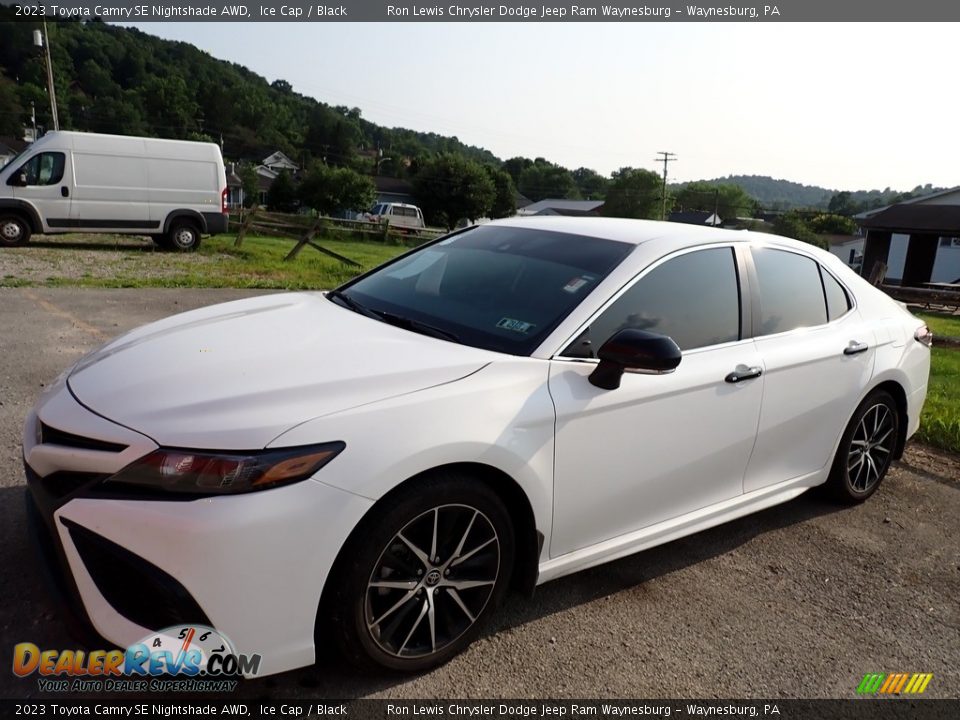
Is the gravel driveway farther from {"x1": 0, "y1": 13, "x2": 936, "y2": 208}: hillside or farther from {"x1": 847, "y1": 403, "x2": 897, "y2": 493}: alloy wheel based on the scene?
{"x1": 0, "y1": 13, "x2": 936, "y2": 208}: hillside

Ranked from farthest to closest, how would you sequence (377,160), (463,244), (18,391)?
(377,160), (18,391), (463,244)

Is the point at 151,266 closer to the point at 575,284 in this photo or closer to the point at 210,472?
the point at 575,284

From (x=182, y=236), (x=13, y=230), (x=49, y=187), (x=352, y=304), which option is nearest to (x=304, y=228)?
(x=182, y=236)

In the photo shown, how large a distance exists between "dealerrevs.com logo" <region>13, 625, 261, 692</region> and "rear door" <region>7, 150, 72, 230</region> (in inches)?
615

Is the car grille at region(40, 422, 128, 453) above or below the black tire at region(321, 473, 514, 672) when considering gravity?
above

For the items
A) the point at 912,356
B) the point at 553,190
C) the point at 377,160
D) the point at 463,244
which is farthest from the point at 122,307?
the point at 553,190

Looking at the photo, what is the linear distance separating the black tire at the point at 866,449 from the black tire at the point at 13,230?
16359mm

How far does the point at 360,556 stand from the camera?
7.60 ft

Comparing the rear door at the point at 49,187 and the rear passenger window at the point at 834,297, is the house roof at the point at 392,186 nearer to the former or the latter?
the rear door at the point at 49,187

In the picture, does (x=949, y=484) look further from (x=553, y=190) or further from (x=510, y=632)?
(x=553, y=190)

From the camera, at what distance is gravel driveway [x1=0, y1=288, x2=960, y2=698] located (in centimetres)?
263

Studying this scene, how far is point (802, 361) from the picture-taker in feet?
12.1

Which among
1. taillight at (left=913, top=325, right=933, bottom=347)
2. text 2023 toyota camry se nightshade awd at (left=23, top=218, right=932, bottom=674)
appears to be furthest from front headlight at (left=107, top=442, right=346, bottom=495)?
taillight at (left=913, top=325, right=933, bottom=347)

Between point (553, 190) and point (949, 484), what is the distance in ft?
421
